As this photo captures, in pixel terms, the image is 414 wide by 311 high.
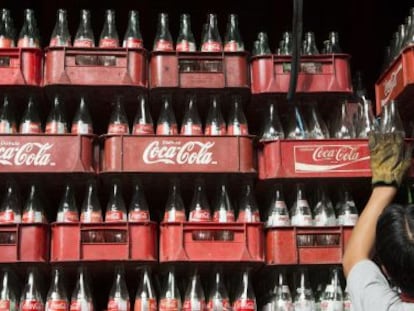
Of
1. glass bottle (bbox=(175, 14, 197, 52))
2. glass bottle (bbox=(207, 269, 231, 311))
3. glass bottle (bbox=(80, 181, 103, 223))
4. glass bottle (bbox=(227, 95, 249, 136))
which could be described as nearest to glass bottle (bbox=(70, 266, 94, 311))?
glass bottle (bbox=(80, 181, 103, 223))

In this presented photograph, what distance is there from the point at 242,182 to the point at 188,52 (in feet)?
2.22

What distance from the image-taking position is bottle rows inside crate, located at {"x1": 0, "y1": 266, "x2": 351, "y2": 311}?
142 inches

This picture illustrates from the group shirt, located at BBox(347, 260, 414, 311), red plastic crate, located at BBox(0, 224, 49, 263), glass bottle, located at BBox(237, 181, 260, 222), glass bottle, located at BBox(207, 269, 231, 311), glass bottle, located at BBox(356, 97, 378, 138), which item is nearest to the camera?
shirt, located at BBox(347, 260, 414, 311)

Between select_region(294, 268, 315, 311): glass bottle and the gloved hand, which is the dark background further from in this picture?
the gloved hand

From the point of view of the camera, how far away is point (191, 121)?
4.00 meters

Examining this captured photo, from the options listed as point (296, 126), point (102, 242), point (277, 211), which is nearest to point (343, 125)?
point (296, 126)

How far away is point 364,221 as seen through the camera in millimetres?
1875

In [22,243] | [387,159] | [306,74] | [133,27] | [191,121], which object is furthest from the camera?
[133,27]

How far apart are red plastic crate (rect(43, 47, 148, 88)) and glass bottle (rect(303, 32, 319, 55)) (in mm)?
1002

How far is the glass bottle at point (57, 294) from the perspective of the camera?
11.6ft

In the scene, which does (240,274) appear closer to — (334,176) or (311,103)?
(334,176)

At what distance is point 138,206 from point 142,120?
422 millimetres

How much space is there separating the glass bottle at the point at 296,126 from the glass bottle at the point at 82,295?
1.25 metres

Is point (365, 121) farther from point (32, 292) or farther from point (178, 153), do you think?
point (32, 292)
